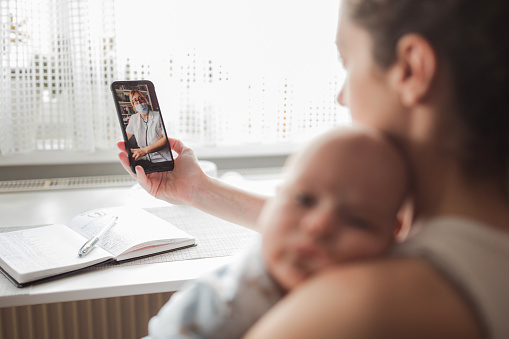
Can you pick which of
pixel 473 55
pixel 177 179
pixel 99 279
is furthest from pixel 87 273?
pixel 473 55

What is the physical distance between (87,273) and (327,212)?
2.16 feet

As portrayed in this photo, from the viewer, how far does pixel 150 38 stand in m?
1.62

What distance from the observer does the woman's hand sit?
1.05m

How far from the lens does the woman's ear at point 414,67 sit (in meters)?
0.41

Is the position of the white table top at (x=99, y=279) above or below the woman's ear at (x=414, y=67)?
below

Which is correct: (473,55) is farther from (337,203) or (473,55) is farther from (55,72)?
(55,72)

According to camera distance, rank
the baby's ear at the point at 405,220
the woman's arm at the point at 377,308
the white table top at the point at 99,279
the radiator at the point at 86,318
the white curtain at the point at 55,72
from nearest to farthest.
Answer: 1. the woman's arm at the point at 377,308
2. the baby's ear at the point at 405,220
3. the white table top at the point at 99,279
4. the radiator at the point at 86,318
5. the white curtain at the point at 55,72

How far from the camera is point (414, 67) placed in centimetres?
42

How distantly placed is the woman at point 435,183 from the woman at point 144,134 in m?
0.68

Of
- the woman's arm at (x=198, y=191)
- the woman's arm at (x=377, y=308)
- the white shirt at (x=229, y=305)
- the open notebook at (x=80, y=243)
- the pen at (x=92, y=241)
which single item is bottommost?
the open notebook at (x=80, y=243)

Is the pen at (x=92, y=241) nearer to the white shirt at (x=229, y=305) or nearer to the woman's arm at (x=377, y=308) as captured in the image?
the white shirt at (x=229, y=305)

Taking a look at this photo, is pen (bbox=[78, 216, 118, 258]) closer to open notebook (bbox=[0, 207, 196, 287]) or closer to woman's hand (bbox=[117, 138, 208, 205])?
open notebook (bbox=[0, 207, 196, 287])

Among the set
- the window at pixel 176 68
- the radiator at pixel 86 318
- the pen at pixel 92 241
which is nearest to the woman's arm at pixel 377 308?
the pen at pixel 92 241

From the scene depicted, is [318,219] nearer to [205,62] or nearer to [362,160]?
[362,160]
